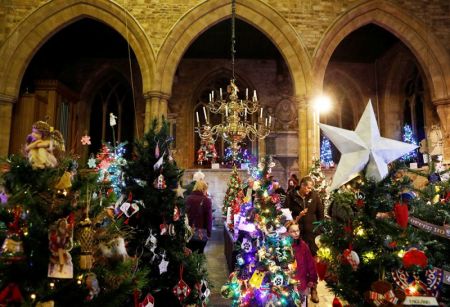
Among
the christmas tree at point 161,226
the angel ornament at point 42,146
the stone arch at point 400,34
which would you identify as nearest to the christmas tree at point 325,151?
the stone arch at point 400,34

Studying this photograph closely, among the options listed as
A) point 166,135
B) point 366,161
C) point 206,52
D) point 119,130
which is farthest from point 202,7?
point 366,161

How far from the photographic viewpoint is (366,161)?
1935 mm

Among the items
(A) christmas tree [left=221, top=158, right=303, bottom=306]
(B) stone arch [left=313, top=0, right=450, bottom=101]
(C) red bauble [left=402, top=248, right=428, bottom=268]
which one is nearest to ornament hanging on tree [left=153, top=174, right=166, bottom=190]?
(A) christmas tree [left=221, top=158, right=303, bottom=306]

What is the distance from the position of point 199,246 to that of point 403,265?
259 centimetres

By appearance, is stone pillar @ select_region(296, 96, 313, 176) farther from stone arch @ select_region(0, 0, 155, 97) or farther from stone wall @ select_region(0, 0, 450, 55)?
stone arch @ select_region(0, 0, 155, 97)

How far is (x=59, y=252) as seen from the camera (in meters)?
1.37

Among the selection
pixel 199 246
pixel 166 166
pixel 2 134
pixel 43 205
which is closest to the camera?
pixel 43 205

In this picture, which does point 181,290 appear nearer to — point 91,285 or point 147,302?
point 147,302

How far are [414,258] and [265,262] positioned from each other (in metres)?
1.35

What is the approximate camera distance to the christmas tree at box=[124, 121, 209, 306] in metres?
2.52

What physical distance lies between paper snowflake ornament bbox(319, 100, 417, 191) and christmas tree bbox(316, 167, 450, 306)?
0.08 metres

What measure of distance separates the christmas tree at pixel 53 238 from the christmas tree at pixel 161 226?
807 mm

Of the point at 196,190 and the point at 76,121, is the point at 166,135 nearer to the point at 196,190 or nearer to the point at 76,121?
the point at 196,190

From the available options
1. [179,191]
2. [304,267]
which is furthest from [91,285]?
[304,267]
